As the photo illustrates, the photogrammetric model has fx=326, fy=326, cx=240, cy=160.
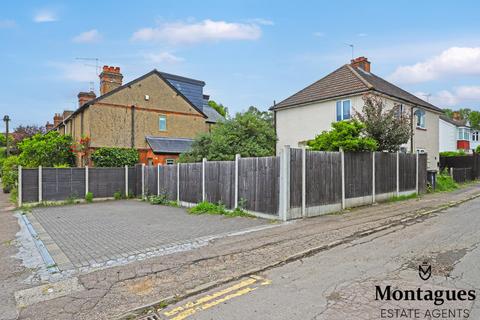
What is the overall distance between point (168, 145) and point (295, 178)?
59.3 feet

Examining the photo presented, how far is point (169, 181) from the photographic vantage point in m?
16.6

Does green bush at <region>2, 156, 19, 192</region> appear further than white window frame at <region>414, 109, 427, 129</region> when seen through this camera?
No

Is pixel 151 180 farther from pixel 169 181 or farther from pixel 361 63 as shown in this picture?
pixel 361 63

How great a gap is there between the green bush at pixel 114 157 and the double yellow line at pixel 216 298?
20.3 metres

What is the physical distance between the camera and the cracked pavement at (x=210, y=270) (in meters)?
4.23

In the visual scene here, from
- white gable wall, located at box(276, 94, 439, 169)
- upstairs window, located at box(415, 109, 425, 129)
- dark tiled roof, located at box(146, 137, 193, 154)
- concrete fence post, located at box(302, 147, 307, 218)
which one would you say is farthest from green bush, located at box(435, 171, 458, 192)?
dark tiled roof, located at box(146, 137, 193, 154)

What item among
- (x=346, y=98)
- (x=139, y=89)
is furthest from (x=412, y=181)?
(x=139, y=89)

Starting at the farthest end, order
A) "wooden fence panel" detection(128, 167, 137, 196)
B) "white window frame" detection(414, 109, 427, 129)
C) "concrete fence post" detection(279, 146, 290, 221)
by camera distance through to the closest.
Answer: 1. "white window frame" detection(414, 109, 427, 129)
2. "wooden fence panel" detection(128, 167, 137, 196)
3. "concrete fence post" detection(279, 146, 290, 221)

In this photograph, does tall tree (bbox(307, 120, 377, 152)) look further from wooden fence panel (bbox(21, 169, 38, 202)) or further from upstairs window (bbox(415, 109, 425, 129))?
wooden fence panel (bbox(21, 169, 38, 202))

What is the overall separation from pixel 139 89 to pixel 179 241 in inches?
822

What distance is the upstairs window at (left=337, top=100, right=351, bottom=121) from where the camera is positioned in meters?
20.2

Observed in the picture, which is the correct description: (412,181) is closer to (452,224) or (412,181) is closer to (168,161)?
(452,224)

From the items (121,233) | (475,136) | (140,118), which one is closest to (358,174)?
(121,233)

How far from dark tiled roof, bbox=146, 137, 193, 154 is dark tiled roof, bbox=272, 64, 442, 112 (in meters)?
8.24
